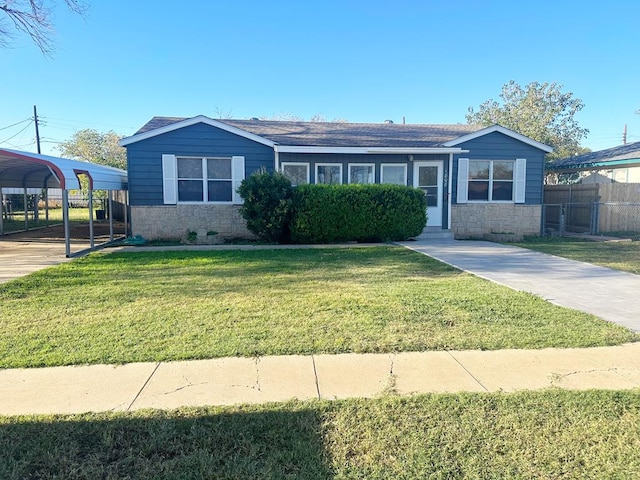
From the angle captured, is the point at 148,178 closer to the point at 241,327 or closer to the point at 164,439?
the point at 241,327

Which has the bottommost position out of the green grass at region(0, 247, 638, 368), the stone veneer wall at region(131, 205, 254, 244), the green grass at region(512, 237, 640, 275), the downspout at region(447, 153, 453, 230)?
the green grass at region(0, 247, 638, 368)

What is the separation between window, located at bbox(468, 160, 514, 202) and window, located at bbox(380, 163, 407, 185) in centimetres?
240

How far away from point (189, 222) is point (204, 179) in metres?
1.44

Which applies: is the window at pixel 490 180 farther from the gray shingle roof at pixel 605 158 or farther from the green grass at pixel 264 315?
the green grass at pixel 264 315

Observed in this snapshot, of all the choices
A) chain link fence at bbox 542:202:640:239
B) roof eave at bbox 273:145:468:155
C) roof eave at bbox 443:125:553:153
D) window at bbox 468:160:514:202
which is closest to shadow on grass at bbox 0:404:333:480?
roof eave at bbox 273:145:468:155

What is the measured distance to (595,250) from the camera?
11.5 metres

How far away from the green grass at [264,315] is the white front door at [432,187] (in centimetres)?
657

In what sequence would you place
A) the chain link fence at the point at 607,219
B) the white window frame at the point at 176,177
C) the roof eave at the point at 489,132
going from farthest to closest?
the chain link fence at the point at 607,219, the roof eave at the point at 489,132, the white window frame at the point at 176,177

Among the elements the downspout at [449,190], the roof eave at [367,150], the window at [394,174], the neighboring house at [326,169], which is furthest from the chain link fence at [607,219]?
the window at [394,174]

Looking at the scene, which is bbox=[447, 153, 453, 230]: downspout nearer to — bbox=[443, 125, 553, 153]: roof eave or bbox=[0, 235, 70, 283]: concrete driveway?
bbox=[443, 125, 553, 153]: roof eave

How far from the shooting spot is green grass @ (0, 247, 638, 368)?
4.35m

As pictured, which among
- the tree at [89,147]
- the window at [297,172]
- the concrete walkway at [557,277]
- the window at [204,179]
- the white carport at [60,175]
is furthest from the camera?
the tree at [89,147]

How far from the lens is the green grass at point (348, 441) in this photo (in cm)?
250

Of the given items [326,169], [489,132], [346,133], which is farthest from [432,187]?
[346,133]
